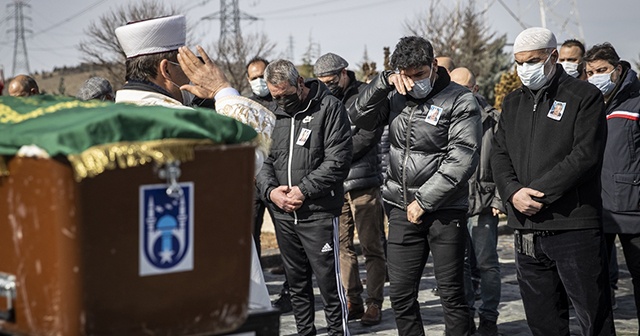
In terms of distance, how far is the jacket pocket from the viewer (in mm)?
6223

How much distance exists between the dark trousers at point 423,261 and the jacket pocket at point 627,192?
4.13ft

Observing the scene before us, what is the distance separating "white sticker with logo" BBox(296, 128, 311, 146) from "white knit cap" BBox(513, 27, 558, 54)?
171 cm

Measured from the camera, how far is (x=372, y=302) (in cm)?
747

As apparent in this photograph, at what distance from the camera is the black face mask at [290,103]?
651cm

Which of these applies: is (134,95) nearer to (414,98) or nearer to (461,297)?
(414,98)

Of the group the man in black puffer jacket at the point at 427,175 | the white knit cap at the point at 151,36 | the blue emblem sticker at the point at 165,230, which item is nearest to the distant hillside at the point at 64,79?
the man in black puffer jacket at the point at 427,175

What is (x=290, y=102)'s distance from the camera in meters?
6.53

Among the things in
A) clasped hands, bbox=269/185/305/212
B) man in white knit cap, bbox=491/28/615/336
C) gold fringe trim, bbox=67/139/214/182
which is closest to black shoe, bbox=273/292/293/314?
clasped hands, bbox=269/185/305/212

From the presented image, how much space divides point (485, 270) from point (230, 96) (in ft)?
14.0

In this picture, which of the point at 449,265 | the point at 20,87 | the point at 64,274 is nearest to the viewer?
the point at 64,274

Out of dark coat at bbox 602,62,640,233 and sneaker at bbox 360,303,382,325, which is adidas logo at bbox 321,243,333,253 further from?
dark coat at bbox 602,62,640,233

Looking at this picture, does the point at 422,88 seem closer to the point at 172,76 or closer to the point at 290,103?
the point at 290,103

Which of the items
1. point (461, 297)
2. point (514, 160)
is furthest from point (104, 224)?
point (461, 297)

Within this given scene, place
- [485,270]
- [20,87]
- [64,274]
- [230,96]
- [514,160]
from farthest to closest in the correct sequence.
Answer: [20,87] → [485,270] → [514,160] → [230,96] → [64,274]
